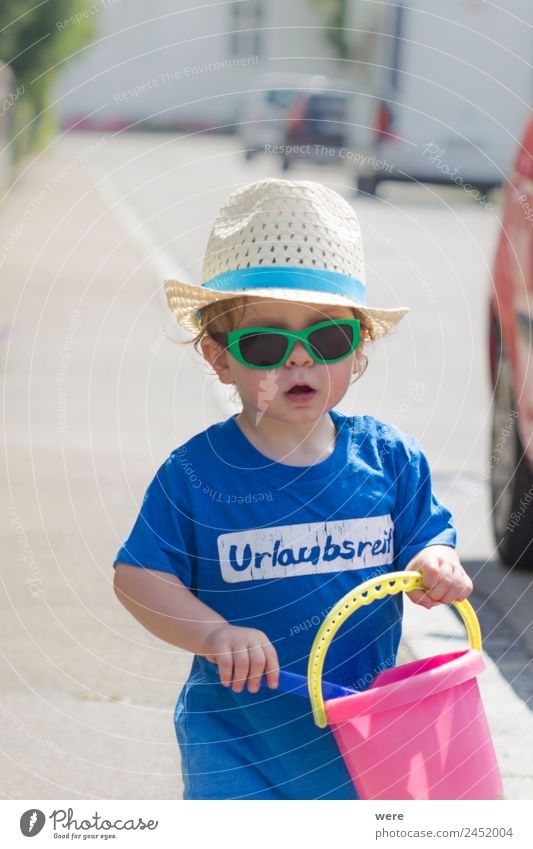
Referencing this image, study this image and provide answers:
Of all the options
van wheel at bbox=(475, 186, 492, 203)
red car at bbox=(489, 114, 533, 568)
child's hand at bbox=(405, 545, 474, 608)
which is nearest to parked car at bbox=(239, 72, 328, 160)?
van wheel at bbox=(475, 186, 492, 203)

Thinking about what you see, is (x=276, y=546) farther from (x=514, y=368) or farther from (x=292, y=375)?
(x=514, y=368)

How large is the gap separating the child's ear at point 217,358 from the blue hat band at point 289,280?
A: 0.39 feet

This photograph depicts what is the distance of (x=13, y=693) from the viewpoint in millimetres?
4031

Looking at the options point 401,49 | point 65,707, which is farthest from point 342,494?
point 401,49

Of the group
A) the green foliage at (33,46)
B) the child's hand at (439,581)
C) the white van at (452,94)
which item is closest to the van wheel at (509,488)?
the child's hand at (439,581)

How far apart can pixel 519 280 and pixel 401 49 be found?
19.6 metres

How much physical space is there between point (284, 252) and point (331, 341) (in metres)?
0.19

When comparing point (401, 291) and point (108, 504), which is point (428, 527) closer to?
point (108, 504)

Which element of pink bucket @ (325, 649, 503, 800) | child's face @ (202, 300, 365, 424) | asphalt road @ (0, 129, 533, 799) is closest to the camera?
pink bucket @ (325, 649, 503, 800)

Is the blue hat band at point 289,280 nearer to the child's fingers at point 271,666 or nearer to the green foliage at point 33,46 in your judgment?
the child's fingers at point 271,666

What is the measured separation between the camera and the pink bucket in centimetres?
216

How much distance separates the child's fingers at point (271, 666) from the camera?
2236mm

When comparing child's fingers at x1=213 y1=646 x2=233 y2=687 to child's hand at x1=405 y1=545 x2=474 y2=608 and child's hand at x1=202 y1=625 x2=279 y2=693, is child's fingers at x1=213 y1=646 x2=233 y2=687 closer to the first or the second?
child's hand at x1=202 y1=625 x2=279 y2=693

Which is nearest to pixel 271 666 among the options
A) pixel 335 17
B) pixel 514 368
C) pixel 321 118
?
pixel 514 368
